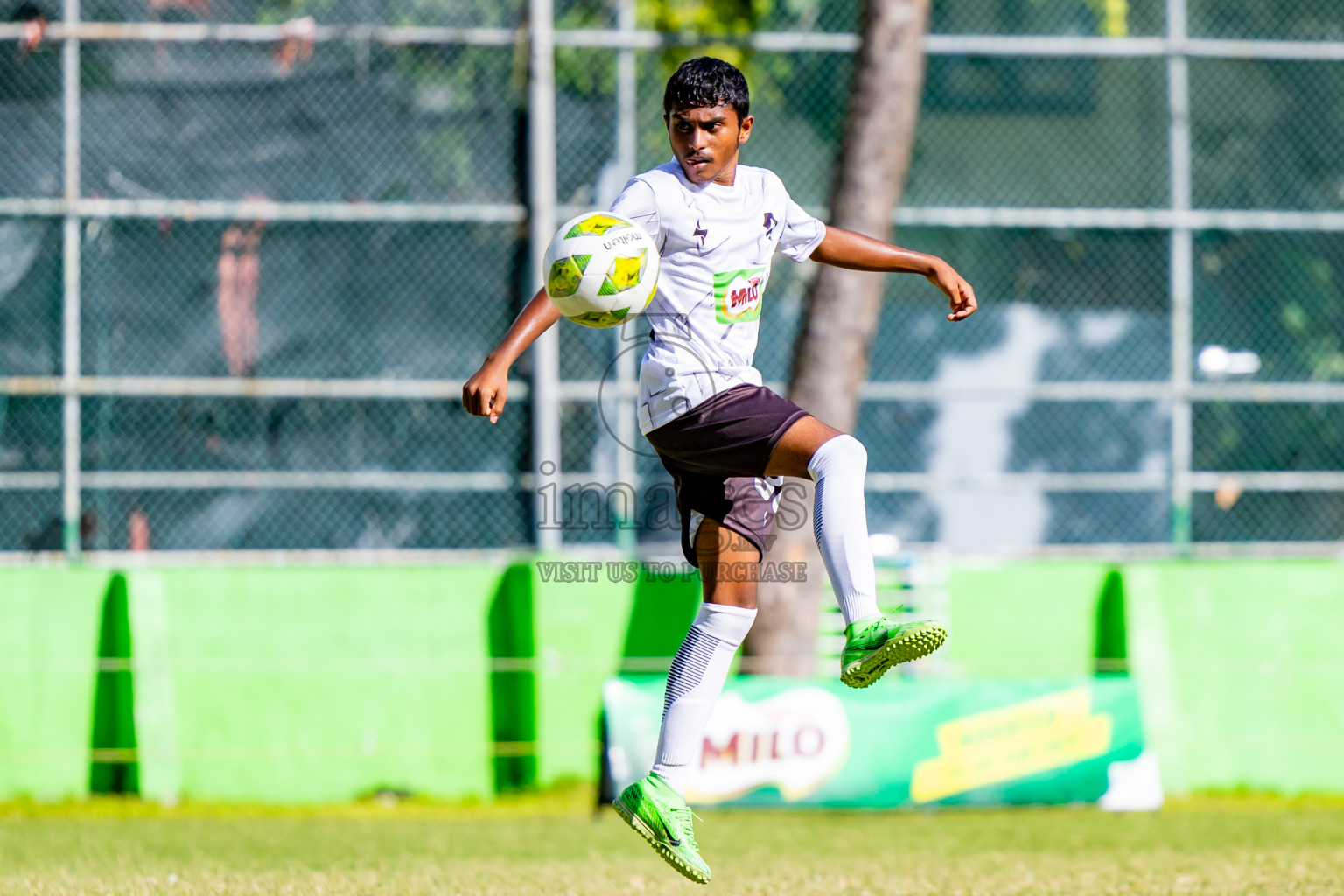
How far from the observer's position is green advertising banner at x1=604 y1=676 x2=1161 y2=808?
24.8 ft

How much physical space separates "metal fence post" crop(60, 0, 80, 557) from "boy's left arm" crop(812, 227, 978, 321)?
717 centimetres

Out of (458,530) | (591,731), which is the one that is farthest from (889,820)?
(458,530)

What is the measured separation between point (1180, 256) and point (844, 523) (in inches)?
307

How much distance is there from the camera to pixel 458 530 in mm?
10328

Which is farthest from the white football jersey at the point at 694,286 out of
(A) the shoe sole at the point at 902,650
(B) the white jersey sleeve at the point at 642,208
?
(A) the shoe sole at the point at 902,650

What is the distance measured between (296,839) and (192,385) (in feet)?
13.9

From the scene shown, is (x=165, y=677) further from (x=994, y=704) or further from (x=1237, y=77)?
(x=1237, y=77)

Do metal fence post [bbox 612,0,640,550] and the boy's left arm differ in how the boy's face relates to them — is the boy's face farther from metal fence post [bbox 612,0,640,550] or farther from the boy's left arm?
metal fence post [bbox 612,0,640,550]

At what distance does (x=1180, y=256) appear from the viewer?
35.5 feet

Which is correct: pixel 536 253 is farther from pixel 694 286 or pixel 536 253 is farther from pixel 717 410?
pixel 717 410

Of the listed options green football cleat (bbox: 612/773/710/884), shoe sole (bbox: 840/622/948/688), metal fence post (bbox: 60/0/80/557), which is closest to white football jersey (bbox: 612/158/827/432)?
shoe sole (bbox: 840/622/948/688)

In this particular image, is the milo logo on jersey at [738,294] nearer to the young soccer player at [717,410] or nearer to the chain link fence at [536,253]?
the young soccer player at [717,410]

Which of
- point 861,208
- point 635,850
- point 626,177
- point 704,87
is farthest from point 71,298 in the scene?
point 704,87

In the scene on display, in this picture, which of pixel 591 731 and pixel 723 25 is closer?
pixel 591 731
